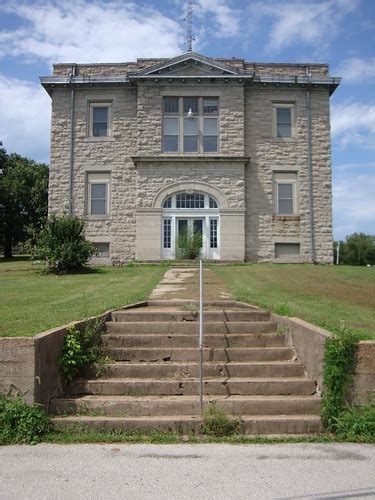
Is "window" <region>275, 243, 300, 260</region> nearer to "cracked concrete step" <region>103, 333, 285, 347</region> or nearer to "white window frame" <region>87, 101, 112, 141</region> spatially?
"white window frame" <region>87, 101, 112, 141</region>

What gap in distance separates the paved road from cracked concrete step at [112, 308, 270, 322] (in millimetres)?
3193

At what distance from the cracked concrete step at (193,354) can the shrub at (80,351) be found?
225mm

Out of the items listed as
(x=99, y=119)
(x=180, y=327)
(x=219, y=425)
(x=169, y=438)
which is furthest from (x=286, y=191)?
(x=169, y=438)

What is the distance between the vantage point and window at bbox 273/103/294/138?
24.5m

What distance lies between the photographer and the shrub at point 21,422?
17.3 feet

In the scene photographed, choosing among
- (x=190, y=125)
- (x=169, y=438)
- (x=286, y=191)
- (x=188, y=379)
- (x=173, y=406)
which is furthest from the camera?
(x=286, y=191)

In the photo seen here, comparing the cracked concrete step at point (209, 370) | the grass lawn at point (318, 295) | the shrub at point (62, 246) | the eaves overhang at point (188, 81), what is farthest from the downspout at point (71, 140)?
the cracked concrete step at point (209, 370)

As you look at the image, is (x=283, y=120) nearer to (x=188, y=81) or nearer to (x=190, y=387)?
(x=188, y=81)

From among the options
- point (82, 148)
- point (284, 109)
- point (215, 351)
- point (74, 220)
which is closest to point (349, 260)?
point (284, 109)

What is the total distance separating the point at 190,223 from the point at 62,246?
7.41m

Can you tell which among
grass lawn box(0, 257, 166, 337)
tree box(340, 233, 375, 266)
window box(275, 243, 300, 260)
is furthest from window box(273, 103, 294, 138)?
tree box(340, 233, 375, 266)

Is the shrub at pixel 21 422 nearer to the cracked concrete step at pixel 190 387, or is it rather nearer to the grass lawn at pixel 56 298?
the cracked concrete step at pixel 190 387

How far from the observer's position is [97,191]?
24312 millimetres

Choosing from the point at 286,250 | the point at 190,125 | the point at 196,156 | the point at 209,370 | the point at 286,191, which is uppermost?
the point at 190,125
